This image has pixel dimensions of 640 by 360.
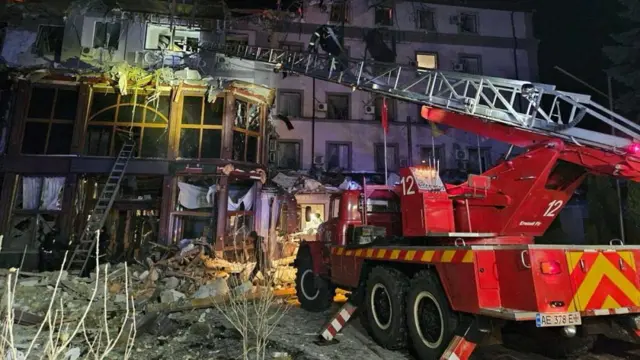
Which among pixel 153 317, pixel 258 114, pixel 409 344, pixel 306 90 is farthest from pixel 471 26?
pixel 153 317

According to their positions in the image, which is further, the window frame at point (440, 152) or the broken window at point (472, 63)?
the broken window at point (472, 63)

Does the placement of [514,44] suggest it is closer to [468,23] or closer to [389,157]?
[468,23]

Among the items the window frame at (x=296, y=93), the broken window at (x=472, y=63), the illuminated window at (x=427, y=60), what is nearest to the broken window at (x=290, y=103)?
the window frame at (x=296, y=93)

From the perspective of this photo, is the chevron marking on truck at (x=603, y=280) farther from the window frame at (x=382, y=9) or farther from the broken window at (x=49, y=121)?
the window frame at (x=382, y=9)

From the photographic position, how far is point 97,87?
15008 mm

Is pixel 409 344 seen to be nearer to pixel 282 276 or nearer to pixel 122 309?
pixel 122 309

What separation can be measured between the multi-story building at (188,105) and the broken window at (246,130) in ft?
0.25

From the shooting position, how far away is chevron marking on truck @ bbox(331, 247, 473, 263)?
503 cm

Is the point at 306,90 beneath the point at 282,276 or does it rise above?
above

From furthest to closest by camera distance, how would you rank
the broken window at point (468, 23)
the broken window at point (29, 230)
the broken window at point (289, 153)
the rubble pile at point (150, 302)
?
the broken window at point (468, 23), the broken window at point (289, 153), the broken window at point (29, 230), the rubble pile at point (150, 302)

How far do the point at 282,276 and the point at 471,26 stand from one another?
21.2 m

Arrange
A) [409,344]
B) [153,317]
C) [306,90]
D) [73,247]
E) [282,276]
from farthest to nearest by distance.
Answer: [306,90] < [282,276] < [73,247] < [153,317] < [409,344]

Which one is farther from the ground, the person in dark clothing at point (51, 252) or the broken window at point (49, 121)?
the broken window at point (49, 121)

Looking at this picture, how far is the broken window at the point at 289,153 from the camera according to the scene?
69.6 ft
